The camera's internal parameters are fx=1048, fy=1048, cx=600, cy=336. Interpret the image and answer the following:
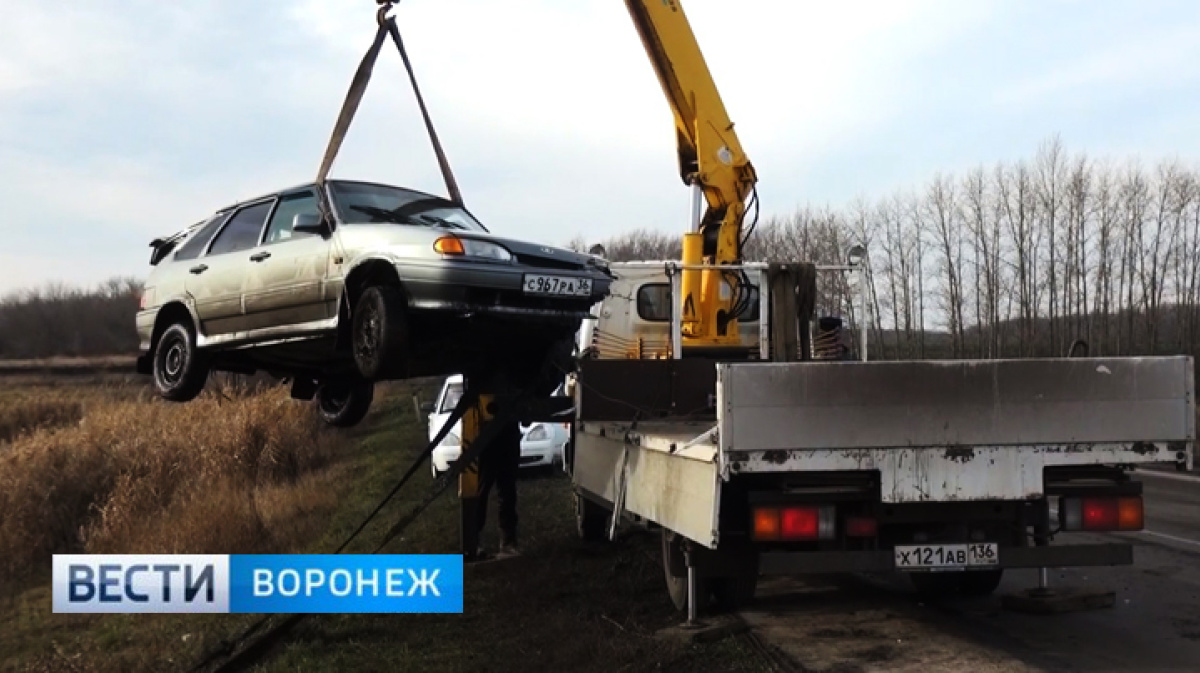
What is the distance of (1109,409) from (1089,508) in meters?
0.66

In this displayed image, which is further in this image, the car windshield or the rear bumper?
the car windshield

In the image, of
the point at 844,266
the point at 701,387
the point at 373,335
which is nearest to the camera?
the point at 373,335

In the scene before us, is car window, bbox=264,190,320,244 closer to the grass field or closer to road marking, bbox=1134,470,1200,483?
the grass field

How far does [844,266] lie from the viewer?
9094mm

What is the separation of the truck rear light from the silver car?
2092 mm

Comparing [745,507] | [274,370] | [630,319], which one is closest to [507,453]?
[630,319]

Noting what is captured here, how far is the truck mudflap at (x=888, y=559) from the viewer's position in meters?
5.42

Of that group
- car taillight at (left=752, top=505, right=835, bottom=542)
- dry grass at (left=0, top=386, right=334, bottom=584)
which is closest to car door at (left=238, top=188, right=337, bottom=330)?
car taillight at (left=752, top=505, right=835, bottom=542)

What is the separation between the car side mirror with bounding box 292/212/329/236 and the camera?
21.0 ft

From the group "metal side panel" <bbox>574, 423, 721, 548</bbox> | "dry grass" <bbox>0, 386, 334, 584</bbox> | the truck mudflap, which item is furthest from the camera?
"dry grass" <bbox>0, 386, 334, 584</bbox>

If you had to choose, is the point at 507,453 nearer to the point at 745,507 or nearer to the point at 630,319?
the point at 630,319

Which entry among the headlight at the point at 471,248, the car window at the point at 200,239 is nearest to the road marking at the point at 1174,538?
the headlight at the point at 471,248

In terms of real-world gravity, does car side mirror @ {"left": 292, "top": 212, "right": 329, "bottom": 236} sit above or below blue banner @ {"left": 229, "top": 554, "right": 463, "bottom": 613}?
above

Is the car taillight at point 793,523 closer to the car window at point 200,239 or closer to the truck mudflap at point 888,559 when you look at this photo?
the truck mudflap at point 888,559
